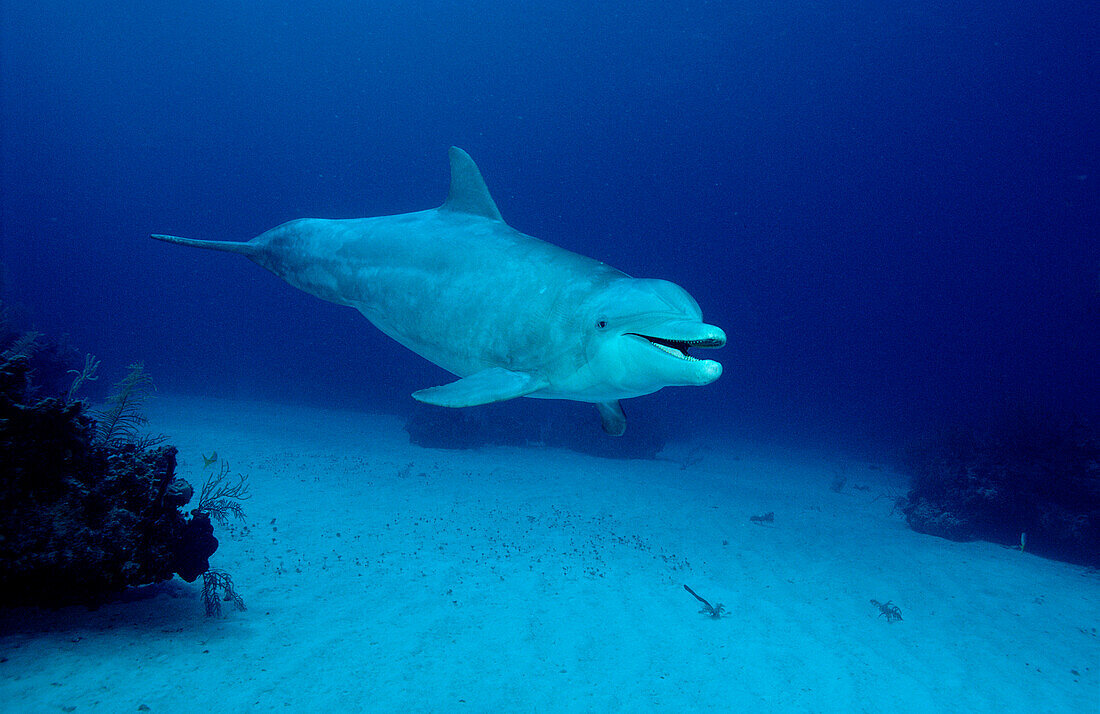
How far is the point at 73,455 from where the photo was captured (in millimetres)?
3191

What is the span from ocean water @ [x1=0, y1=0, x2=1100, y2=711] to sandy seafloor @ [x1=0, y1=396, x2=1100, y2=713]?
10296 millimetres

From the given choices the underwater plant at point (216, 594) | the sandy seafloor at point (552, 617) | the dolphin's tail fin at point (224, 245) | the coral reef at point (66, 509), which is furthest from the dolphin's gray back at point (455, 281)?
the underwater plant at point (216, 594)

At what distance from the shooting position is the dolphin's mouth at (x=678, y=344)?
108 inches

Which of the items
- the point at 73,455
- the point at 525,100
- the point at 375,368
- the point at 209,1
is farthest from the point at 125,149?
the point at 73,455

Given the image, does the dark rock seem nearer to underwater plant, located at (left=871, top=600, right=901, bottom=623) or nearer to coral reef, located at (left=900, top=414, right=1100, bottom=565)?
underwater plant, located at (left=871, top=600, right=901, bottom=623)

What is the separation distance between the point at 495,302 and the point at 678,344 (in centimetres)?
148

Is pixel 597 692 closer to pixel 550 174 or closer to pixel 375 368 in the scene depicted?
pixel 375 368

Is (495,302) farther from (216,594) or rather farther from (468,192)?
(216,594)

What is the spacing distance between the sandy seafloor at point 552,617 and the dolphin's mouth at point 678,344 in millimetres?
2911

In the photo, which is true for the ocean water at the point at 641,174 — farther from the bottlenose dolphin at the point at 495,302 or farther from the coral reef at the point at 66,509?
the coral reef at the point at 66,509

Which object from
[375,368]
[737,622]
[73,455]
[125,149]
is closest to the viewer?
[73,455]

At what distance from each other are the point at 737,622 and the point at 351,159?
75175mm

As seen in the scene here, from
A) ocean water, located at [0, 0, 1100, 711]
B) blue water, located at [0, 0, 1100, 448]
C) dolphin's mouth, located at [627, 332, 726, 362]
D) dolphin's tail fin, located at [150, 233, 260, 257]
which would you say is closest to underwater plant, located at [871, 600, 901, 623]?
dolphin's mouth, located at [627, 332, 726, 362]

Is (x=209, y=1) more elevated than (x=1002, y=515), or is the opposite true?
(x=209, y=1)
